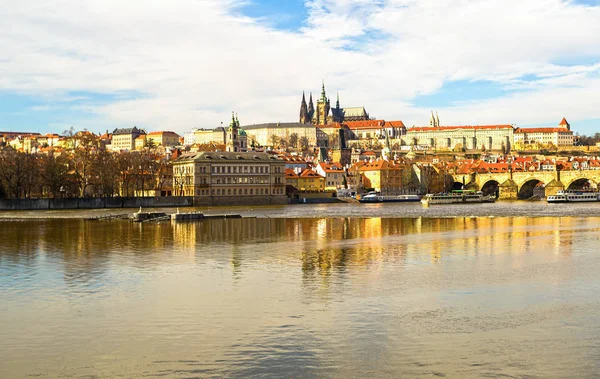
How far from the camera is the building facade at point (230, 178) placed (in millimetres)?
95750

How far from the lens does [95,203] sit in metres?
81.0

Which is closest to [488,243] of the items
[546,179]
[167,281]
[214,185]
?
[167,281]

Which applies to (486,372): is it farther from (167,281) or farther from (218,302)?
(167,281)

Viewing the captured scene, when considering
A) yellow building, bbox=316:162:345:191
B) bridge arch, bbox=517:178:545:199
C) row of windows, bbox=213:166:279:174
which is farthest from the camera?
yellow building, bbox=316:162:345:191

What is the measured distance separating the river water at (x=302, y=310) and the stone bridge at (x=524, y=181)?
83098 millimetres

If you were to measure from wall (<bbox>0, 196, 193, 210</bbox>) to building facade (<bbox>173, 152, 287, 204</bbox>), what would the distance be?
504cm

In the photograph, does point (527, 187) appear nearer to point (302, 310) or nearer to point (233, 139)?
point (233, 139)

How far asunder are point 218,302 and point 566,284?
411 inches

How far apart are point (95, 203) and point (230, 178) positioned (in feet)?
73.8

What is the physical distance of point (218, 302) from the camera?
19.4 meters

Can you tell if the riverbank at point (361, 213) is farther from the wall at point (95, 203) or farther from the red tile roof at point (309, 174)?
the red tile roof at point (309, 174)

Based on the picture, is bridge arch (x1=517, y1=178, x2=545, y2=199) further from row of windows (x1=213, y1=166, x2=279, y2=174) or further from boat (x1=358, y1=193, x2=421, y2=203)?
row of windows (x1=213, y1=166, x2=279, y2=174)

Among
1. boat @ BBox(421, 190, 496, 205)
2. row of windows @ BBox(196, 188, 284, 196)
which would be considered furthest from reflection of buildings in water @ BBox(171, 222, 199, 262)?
boat @ BBox(421, 190, 496, 205)

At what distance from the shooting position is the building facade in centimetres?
9575
